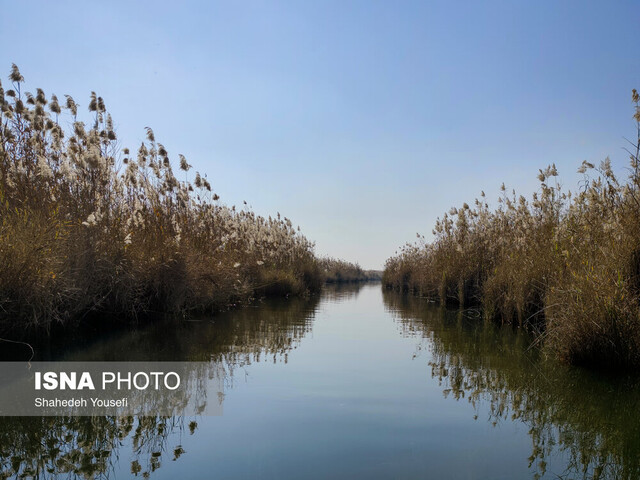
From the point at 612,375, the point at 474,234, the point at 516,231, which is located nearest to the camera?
the point at 612,375

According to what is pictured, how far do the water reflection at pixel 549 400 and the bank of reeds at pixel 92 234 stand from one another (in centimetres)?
364

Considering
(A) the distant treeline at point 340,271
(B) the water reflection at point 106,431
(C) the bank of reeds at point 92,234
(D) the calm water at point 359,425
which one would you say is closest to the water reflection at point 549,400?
(D) the calm water at point 359,425

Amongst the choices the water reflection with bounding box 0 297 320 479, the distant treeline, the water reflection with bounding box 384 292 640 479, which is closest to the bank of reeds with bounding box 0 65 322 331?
the water reflection with bounding box 0 297 320 479

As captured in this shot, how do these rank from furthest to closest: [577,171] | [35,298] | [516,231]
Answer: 1. [516,231]
2. [577,171]
3. [35,298]

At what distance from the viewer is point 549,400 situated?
3.24 metres

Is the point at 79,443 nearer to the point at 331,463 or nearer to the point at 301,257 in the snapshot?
the point at 331,463

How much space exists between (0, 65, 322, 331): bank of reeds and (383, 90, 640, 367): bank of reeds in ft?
15.2

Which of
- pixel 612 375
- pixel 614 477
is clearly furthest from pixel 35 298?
pixel 612 375

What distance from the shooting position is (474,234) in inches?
430

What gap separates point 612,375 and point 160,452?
134 inches

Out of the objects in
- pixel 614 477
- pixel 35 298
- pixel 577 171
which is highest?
pixel 577 171

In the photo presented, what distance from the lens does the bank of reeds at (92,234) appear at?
4.47 meters

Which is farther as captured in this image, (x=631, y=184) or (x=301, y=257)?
(x=301, y=257)

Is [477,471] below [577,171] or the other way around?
below
